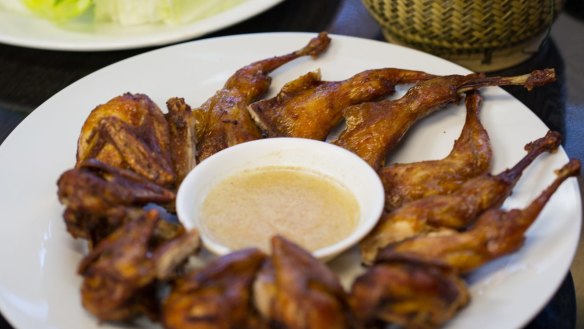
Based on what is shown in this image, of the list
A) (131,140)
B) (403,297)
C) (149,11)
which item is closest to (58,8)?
(149,11)

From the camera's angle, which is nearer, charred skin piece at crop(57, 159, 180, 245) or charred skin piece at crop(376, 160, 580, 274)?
charred skin piece at crop(376, 160, 580, 274)

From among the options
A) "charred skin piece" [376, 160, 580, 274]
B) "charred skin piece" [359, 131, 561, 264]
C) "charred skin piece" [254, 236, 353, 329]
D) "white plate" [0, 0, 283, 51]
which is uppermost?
"charred skin piece" [254, 236, 353, 329]

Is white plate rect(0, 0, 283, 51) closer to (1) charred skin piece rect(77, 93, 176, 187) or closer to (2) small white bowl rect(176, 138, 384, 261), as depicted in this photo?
(1) charred skin piece rect(77, 93, 176, 187)

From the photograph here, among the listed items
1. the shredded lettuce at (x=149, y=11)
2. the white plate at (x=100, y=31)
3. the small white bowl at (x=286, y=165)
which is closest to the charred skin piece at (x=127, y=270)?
the small white bowl at (x=286, y=165)

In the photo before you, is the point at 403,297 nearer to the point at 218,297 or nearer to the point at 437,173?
the point at 218,297

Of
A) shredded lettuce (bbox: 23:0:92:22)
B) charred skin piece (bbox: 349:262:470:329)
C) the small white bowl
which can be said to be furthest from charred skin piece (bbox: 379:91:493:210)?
shredded lettuce (bbox: 23:0:92:22)

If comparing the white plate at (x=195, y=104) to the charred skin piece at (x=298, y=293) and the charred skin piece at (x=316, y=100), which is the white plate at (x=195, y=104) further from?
the charred skin piece at (x=298, y=293)

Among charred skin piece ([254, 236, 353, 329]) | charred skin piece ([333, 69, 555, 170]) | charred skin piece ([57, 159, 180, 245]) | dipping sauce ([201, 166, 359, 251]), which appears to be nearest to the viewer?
charred skin piece ([254, 236, 353, 329])
